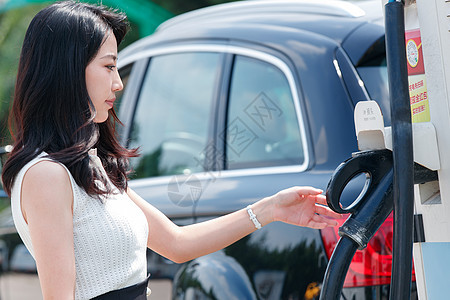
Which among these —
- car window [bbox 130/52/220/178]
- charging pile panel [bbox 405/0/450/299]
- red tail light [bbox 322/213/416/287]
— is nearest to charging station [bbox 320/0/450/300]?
charging pile panel [bbox 405/0/450/299]

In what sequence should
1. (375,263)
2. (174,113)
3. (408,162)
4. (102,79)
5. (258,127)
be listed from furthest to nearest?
(174,113)
(258,127)
(375,263)
(102,79)
(408,162)

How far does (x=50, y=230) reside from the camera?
1.48m

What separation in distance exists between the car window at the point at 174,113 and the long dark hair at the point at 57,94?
1139mm

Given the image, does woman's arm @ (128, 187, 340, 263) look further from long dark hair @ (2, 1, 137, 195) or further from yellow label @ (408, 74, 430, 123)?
yellow label @ (408, 74, 430, 123)

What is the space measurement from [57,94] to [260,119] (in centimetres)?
113

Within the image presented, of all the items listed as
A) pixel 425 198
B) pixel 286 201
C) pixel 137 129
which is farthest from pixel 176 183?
pixel 425 198

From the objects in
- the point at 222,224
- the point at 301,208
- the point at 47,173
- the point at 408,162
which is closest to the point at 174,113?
the point at 222,224

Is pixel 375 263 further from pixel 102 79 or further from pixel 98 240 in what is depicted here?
pixel 102 79

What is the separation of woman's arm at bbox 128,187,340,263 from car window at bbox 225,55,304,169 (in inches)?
16.8

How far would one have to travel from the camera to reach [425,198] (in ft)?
4.86

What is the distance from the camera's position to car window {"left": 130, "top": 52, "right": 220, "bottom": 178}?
114 inches

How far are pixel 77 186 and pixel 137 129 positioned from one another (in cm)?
171

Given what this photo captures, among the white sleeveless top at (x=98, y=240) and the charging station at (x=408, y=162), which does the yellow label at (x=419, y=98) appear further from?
the white sleeveless top at (x=98, y=240)

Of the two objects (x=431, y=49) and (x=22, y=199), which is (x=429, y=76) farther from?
(x=22, y=199)
